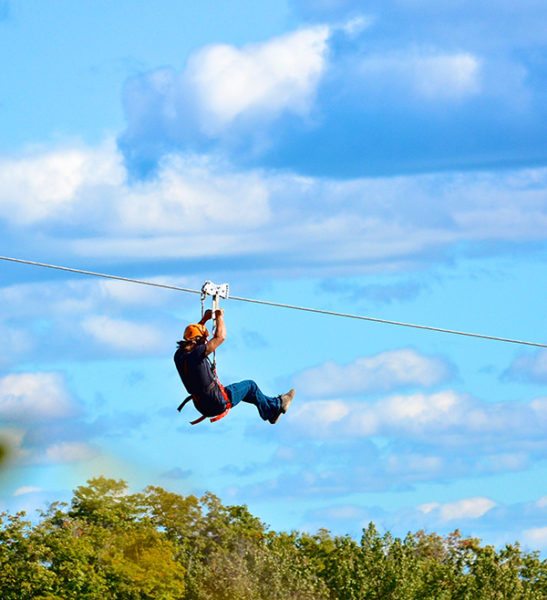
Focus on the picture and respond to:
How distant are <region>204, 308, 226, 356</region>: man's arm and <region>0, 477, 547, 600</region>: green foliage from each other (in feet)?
117

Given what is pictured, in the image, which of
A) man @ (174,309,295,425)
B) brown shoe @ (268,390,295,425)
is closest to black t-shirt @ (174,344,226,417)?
man @ (174,309,295,425)

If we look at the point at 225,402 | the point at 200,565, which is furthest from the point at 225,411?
the point at 200,565

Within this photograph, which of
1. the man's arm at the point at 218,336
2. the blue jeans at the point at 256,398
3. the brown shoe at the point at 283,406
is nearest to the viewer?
the man's arm at the point at 218,336

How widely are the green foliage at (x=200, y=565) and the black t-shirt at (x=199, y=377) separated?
114ft

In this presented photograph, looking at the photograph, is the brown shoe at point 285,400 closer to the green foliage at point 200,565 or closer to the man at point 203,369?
the man at point 203,369

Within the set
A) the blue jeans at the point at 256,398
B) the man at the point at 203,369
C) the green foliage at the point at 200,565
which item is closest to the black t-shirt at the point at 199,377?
the man at the point at 203,369

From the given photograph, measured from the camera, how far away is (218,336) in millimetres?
17625

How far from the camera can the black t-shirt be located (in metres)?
17.8

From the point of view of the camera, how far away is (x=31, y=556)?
53.9m

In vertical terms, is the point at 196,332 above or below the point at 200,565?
below

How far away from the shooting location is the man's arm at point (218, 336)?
17.5m

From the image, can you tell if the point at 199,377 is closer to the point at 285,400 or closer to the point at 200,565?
the point at 285,400

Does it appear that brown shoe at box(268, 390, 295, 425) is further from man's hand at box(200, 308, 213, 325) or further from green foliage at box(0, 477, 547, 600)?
green foliage at box(0, 477, 547, 600)

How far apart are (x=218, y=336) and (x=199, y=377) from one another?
2.51 ft
